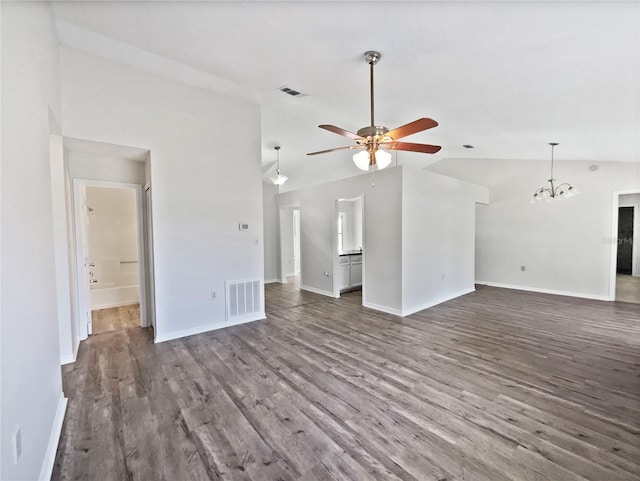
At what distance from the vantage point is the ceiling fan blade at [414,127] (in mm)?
2297

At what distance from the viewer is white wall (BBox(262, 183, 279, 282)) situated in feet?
27.5

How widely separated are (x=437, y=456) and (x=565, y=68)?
9.70ft

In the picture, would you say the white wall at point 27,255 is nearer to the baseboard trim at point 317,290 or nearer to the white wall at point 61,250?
the white wall at point 61,250

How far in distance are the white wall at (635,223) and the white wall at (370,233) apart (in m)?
7.99

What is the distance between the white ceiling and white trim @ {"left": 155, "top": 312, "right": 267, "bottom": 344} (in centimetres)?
340

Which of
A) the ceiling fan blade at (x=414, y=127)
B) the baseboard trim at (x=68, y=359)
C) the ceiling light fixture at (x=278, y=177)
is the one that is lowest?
the baseboard trim at (x=68, y=359)

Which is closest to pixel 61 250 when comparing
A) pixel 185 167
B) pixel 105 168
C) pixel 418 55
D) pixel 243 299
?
pixel 105 168

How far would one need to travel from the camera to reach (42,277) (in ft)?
6.55

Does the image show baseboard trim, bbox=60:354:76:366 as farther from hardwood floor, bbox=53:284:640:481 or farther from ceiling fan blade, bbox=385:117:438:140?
ceiling fan blade, bbox=385:117:438:140

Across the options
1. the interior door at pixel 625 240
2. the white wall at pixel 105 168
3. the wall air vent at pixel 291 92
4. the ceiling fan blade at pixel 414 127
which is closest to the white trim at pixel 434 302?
the ceiling fan blade at pixel 414 127

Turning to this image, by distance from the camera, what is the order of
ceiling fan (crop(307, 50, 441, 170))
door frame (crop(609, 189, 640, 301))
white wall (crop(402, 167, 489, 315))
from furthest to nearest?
door frame (crop(609, 189, 640, 301))
white wall (crop(402, 167, 489, 315))
ceiling fan (crop(307, 50, 441, 170))

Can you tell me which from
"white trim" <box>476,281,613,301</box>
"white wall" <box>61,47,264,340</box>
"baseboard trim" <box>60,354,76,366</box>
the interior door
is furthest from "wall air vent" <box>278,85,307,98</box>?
the interior door

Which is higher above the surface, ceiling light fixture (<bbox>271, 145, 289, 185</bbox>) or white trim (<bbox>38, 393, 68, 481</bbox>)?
ceiling light fixture (<bbox>271, 145, 289, 185</bbox>)

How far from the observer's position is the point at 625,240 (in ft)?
26.7
